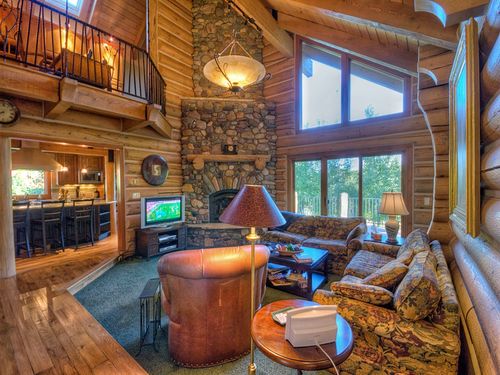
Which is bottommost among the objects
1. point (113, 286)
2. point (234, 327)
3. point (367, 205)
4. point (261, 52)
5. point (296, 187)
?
point (113, 286)

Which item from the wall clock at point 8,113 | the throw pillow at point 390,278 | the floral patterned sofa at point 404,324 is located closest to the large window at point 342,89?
the throw pillow at point 390,278

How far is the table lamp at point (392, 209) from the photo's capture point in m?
3.40

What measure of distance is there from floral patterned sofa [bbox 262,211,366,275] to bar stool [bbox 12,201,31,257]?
4.65 meters

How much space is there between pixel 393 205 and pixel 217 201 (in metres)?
3.87

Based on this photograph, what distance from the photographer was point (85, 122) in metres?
3.88

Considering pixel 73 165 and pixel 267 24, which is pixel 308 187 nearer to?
pixel 267 24

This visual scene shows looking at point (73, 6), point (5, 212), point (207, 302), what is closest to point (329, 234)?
point (207, 302)

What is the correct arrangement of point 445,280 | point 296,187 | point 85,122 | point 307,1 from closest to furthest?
point 445,280 < point 307,1 < point 85,122 < point 296,187

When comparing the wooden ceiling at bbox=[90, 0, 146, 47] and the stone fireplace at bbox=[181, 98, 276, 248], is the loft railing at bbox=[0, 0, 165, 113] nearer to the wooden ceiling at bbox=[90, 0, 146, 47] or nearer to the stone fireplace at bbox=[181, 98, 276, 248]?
the wooden ceiling at bbox=[90, 0, 146, 47]

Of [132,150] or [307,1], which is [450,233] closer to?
[307,1]

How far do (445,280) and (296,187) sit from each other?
399cm

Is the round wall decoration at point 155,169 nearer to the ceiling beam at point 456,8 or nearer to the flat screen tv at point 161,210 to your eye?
the flat screen tv at point 161,210

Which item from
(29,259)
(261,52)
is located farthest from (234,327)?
(261,52)

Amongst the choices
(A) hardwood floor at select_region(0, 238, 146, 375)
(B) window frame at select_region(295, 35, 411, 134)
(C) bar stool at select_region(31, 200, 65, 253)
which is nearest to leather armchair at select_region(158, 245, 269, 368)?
(A) hardwood floor at select_region(0, 238, 146, 375)
